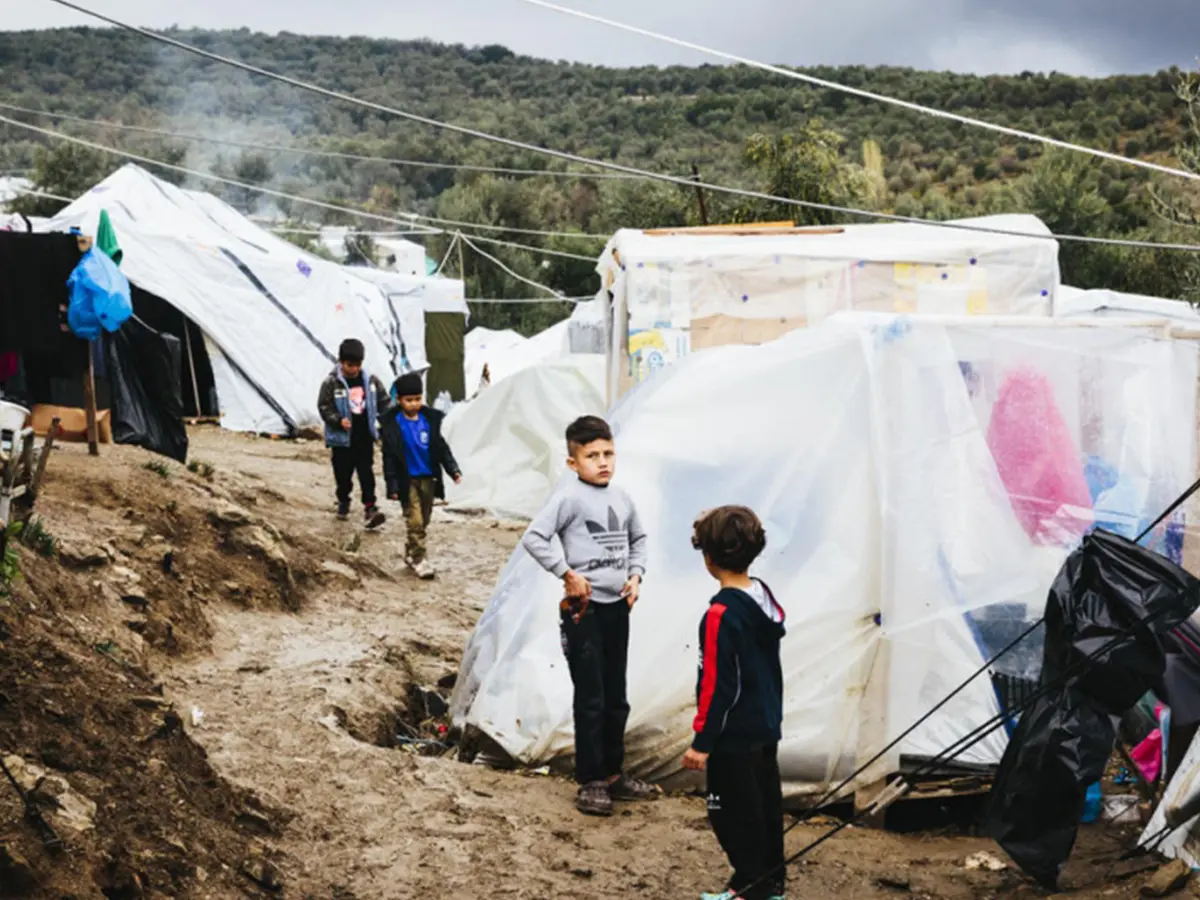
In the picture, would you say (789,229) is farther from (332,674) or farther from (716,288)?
(332,674)

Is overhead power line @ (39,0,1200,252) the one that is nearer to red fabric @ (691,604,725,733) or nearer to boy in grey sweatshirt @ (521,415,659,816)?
boy in grey sweatshirt @ (521,415,659,816)

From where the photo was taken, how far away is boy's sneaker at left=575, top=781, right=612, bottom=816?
4.87 metres

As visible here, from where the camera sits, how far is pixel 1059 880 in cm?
418

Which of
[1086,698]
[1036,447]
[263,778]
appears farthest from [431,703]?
[1086,698]

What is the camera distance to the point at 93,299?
827 cm

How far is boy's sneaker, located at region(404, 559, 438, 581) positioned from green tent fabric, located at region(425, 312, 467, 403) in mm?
16451

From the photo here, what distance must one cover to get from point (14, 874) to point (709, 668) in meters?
1.90

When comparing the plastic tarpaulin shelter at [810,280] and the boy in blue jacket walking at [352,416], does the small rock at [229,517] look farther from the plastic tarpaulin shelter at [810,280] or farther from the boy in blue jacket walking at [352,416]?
the plastic tarpaulin shelter at [810,280]

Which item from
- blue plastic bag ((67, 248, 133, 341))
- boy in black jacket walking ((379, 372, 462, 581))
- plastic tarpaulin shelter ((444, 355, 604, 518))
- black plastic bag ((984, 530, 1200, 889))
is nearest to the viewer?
black plastic bag ((984, 530, 1200, 889))

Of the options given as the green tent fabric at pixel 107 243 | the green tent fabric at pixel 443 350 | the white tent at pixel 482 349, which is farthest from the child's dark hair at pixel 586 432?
the white tent at pixel 482 349

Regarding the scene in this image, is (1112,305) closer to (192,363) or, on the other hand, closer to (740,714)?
(192,363)

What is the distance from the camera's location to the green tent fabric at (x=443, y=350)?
2631 cm

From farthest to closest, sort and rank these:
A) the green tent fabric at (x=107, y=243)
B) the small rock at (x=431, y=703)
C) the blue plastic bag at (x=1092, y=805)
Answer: the green tent fabric at (x=107, y=243), the small rock at (x=431, y=703), the blue plastic bag at (x=1092, y=805)

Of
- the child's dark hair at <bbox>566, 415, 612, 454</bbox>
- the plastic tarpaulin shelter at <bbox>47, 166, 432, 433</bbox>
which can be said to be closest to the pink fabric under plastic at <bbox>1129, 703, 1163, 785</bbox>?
the child's dark hair at <bbox>566, 415, 612, 454</bbox>
